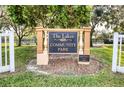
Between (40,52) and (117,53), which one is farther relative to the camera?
(40,52)

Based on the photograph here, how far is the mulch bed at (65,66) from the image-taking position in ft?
15.5

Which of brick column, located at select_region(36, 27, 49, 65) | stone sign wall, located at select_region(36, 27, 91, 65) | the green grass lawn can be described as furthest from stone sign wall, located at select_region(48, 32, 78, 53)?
the green grass lawn

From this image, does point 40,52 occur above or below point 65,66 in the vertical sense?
above

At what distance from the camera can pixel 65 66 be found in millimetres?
4879

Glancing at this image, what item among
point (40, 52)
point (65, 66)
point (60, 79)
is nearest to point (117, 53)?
point (65, 66)

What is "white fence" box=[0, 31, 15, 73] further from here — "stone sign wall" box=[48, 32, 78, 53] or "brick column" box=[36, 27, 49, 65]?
"stone sign wall" box=[48, 32, 78, 53]

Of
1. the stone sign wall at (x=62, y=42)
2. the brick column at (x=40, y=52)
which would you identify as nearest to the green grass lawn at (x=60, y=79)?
the brick column at (x=40, y=52)

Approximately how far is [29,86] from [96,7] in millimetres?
2112

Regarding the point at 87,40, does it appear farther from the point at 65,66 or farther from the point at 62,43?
the point at 65,66

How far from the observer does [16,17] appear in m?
5.19

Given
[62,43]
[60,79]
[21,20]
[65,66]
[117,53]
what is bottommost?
[60,79]

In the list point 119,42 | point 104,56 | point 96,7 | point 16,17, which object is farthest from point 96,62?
point 16,17
